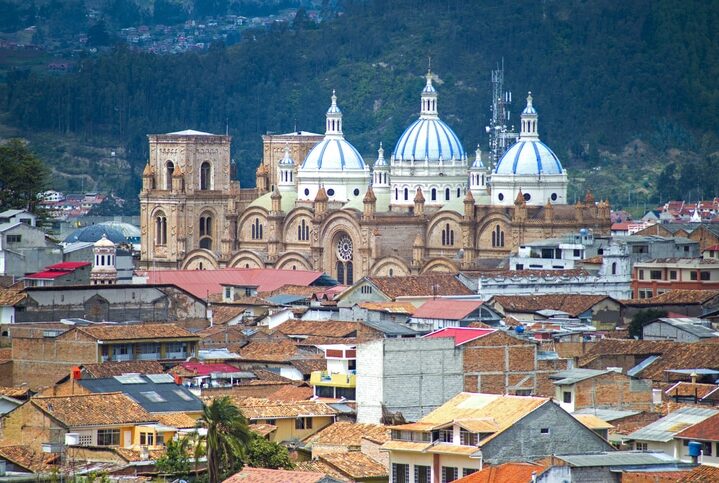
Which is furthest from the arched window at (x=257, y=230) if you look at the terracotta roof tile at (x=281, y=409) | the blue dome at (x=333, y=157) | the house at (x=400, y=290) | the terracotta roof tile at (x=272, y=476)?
the terracotta roof tile at (x=272, y=476)

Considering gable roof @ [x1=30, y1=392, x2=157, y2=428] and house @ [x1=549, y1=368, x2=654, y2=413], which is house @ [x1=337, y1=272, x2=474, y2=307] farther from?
gable roof @ [x1=30, y1=392, x2=157, y2=428]

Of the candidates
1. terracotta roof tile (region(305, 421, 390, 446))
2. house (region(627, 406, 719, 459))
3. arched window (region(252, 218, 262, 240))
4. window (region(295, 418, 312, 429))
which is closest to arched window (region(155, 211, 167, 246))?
arched window (region(252, 218, 262, 240))

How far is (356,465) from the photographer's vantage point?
5647 centimetres

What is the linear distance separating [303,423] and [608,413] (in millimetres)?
7755

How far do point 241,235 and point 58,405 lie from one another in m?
71.9

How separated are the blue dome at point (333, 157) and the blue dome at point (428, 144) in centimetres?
298

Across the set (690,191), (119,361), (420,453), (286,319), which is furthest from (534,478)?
(690,191)

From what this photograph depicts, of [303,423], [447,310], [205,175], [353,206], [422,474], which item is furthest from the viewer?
Answer: [205,175]

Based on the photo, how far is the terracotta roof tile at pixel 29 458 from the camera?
57.1 m

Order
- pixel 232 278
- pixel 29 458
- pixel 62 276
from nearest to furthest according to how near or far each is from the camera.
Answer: pixel 29 458 < pixel 62 276 < pixel 232 278

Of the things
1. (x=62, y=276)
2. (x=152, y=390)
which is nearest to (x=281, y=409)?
(x=152, y=390)

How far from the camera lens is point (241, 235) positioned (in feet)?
433

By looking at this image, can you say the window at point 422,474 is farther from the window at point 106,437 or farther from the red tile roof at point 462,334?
the red tile roof at point 462,334

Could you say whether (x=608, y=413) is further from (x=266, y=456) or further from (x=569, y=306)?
(x=569, y=306)
